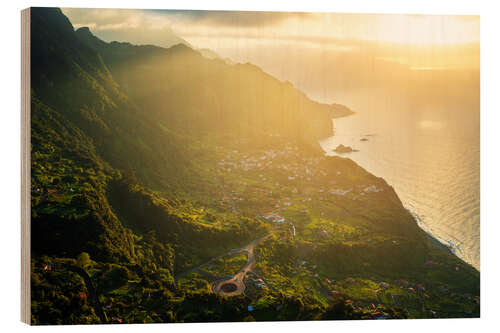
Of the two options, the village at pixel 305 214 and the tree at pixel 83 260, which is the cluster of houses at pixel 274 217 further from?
the tree at pixel 83 260

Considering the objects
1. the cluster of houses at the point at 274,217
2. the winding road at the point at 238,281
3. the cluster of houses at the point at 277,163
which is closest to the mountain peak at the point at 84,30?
the cluster of houses at the point at 277,163

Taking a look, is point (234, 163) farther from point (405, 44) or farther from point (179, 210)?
point (405, 44)

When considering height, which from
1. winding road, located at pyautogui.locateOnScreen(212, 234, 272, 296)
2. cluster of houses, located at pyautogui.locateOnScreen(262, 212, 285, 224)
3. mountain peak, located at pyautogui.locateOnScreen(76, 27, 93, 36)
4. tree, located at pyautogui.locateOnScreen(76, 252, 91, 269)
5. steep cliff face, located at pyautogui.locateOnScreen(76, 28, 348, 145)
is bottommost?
winding road, located at pyautogui.locateOnScreen(212, 234, 272, 296)

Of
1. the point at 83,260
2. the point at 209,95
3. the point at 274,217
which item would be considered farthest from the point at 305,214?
the point at 83,260

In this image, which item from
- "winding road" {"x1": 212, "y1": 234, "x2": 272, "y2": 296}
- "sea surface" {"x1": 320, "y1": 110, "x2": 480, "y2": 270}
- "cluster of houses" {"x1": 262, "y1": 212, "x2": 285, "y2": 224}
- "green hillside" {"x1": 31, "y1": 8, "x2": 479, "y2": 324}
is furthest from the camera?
"sea surface" {"x1": 320, "y1": 110, "x2": 480, "y2": 270}

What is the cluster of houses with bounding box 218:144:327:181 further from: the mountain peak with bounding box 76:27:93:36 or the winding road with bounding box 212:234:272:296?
the mountain peak with bounding box 76:27:93:36

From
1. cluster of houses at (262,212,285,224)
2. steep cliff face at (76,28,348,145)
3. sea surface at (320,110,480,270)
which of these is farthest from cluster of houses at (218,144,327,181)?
sea surface at (320,110,480,270)

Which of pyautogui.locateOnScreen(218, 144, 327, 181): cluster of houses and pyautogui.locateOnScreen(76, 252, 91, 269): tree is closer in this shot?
pyautogui.locateOnScreen(76, 252, 91, 269): tree

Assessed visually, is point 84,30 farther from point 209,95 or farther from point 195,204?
point 195,204
